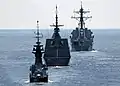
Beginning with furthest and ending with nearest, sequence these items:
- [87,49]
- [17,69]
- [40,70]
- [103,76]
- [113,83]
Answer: [87,49]
[17,69]
[103,76]
[113,83]
[40,70]

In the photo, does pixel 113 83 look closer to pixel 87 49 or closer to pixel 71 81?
pixel 71 81

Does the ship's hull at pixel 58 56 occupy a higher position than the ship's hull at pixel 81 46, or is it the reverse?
the ship's hull at pixel 58 56

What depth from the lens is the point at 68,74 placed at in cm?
12194

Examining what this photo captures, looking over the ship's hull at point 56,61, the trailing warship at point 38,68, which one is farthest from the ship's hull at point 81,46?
the trailing warship at point 38,68

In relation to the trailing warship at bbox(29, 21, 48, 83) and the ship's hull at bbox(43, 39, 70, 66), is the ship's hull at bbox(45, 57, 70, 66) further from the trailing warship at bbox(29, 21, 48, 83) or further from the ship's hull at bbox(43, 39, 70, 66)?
the trailing warship at bbox(29, 21, 48, 83)

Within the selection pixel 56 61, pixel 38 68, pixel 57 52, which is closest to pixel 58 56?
pixel 57 52

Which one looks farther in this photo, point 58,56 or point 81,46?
point 81,46

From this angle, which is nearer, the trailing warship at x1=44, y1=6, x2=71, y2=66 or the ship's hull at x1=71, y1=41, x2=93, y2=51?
the trailing warship at x1=44, y1=6, x2=71, y2=66

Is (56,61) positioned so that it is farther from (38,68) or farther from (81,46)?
(81,46)

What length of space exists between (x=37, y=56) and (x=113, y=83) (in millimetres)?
18716

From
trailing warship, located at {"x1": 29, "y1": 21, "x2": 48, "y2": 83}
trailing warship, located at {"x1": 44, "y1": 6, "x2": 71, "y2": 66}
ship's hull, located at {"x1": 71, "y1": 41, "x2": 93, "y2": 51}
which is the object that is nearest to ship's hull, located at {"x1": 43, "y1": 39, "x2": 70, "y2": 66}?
trailing warship, located at {"x1": 44, "y1": 6, "x2": 71, "y2": 66}

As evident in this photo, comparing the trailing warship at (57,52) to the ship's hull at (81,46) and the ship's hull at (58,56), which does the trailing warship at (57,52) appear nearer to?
the ship's hull at (58,56)

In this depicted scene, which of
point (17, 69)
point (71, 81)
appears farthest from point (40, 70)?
point (17, 69)

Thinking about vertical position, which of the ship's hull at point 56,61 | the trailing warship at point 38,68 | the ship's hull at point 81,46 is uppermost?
the trailing warship at point 38,68
